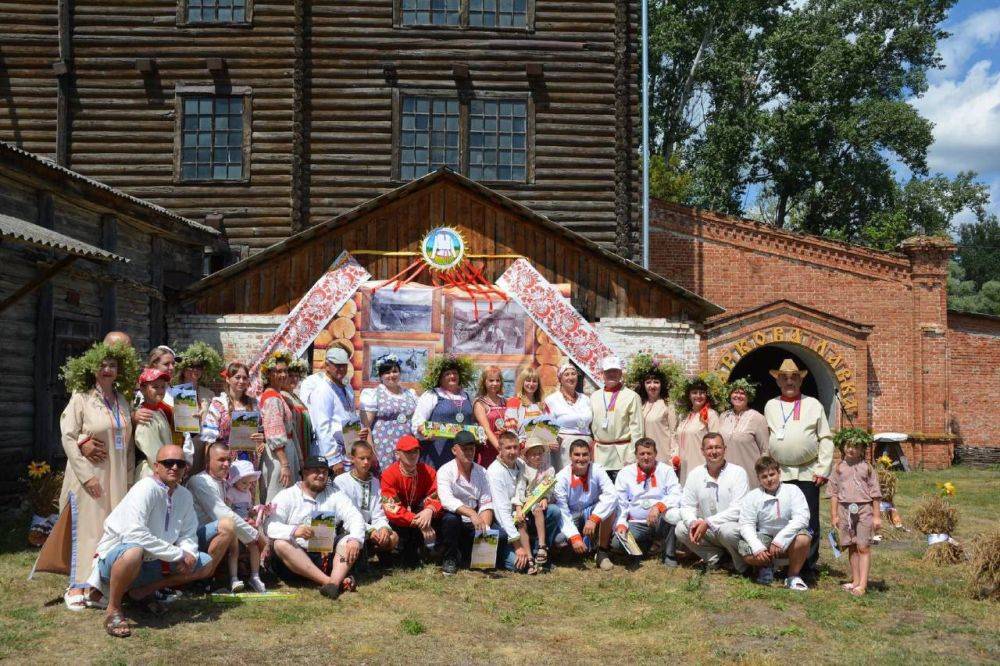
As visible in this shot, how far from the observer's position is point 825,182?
2812 centimetres

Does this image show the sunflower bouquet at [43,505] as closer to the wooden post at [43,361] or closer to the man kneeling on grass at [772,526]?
the wooden post at [43,361]

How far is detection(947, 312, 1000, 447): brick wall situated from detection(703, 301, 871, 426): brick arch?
Result: 327 centimetres

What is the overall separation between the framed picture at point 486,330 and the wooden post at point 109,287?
4.36 meters

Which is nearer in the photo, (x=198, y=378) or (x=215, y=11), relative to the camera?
(x=198, y=378)

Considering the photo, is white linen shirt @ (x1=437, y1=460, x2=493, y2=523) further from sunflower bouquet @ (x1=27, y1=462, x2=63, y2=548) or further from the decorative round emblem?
the decorative round emblem

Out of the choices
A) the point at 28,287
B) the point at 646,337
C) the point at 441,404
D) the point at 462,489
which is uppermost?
the point at 28,287

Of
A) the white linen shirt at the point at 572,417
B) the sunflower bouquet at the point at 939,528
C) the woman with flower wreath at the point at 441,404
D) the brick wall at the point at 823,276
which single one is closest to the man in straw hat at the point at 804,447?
the sunflower bouquet at the point at 939,528

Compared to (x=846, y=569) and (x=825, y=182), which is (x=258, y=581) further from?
(x=825, y=182)

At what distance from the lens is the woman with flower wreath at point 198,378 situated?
7188 millimetres

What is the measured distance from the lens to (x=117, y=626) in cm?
571

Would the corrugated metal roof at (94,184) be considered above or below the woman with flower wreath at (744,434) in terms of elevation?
above

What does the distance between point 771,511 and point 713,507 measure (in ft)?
1.87

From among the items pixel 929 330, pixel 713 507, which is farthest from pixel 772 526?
pixel 929 330

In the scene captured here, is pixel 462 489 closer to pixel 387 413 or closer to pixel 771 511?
pixel 387 413
